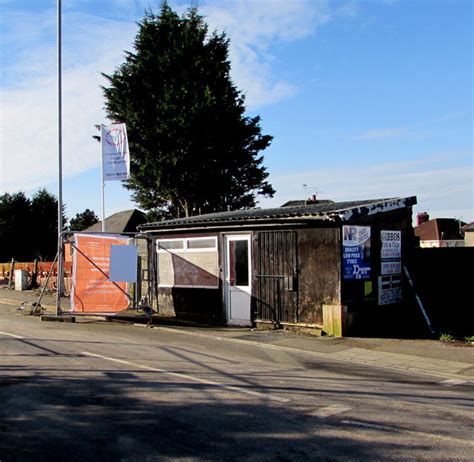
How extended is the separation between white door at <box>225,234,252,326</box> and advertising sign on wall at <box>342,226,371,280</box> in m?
2.59

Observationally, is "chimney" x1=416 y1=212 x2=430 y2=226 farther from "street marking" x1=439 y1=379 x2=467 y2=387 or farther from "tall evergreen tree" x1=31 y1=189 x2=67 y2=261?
"street marking" x1=439 y1=379 x2=467 y2=387

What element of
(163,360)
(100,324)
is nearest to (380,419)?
(163,360)

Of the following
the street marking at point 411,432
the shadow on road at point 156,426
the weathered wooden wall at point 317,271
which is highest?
the weathered wooden wall at point 317,271

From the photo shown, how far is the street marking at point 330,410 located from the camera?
20.6 feet

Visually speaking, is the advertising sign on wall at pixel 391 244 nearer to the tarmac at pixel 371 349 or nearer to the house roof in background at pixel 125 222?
the tarmac at pixel 371 349

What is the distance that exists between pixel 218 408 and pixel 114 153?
14.4 m

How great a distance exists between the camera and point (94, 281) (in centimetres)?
1552

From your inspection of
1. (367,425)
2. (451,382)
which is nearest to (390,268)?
(451,382)

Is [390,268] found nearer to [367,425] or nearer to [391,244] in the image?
[391,244]

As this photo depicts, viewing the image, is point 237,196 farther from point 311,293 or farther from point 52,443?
point 52,443

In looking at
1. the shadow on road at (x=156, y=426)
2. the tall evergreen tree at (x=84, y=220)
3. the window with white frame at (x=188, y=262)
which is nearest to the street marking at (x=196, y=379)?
the shadow on road at (x=156, y=426)

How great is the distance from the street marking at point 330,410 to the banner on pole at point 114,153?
14237mm

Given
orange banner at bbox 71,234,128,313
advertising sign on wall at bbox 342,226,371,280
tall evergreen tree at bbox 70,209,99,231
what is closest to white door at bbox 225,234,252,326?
advertising sign on wall at bbox 342,226,371,280

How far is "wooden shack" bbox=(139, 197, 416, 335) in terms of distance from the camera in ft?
41.6
